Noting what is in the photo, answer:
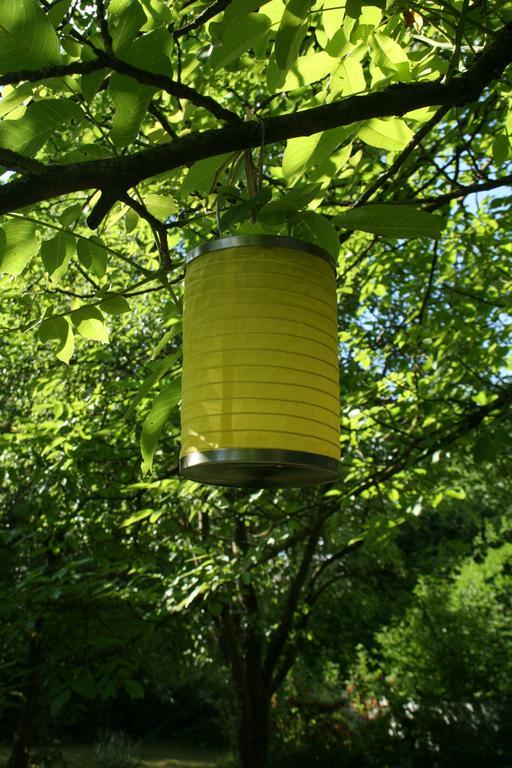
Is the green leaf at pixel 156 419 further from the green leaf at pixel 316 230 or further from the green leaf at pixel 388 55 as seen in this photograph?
the green leaf at pixel 388 55

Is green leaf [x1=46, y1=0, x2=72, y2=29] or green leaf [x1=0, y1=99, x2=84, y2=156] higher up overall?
green leaf [x1=46, y1=0, x2=72, y2=29]

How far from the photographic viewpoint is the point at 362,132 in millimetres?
1519

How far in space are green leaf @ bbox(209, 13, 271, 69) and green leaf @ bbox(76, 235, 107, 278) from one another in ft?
1.83

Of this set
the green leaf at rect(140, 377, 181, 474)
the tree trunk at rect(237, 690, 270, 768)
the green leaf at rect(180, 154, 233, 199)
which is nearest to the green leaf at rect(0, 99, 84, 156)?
the green leaf at rect(180, 154, 233, 199)

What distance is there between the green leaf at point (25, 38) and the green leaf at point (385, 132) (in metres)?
0.67

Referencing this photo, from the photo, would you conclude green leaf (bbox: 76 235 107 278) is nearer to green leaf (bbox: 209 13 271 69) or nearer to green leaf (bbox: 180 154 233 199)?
green leaf (bbox: 180 154 233 199)

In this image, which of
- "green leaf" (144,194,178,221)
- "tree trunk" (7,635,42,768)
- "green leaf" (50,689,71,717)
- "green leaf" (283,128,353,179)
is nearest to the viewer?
"green leaf" (283,128,353,179)

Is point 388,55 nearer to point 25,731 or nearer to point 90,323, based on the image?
point 90,323

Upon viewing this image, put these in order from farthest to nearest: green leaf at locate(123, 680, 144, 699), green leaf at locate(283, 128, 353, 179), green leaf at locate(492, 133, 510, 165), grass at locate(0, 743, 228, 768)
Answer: grass at locate(0, 743, 228, 768)
green leaf at locate(123, 680, 144, 699)
green leaf at locate(492, 133, 510, 165)
green leaf at locate(283, 128, 353, 179)

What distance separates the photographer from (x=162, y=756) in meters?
14.8

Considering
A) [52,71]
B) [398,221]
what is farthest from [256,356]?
[52,71]

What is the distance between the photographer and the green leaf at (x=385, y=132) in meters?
1.52

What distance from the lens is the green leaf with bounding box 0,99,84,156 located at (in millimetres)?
1134

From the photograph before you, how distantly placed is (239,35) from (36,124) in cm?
35
